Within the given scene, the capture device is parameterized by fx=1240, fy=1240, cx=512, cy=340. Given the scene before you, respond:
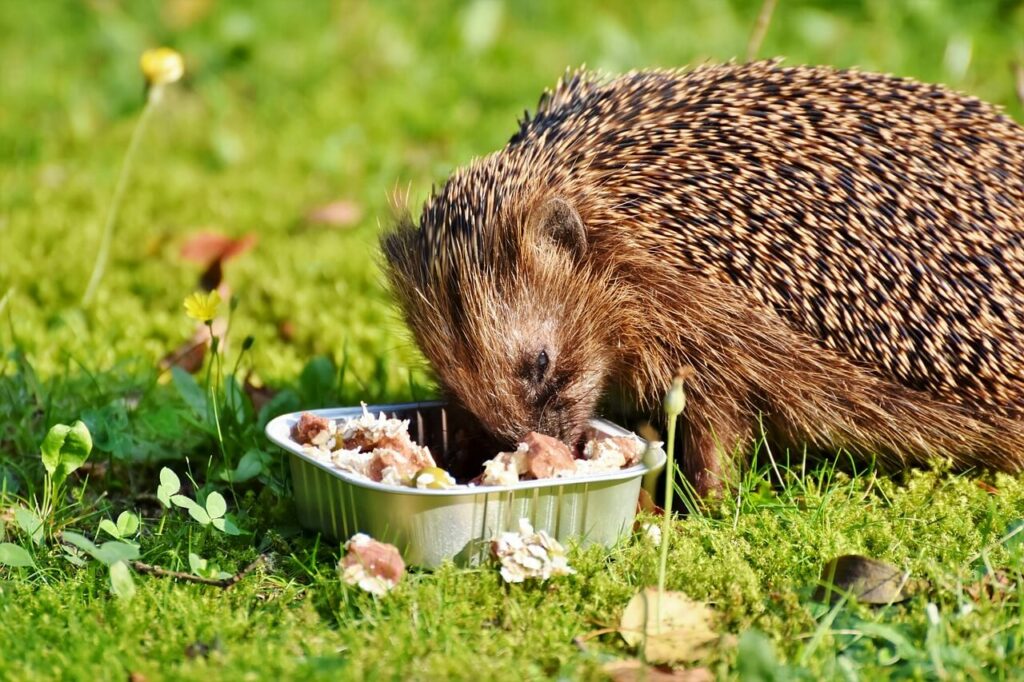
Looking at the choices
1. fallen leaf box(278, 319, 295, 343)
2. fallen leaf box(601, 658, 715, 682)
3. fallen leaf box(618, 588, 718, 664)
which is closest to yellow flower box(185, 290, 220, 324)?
fallen leaf box(278, 319, 295, 343)

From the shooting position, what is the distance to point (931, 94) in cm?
492

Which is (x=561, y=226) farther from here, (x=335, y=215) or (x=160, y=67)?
(x=335, y=215)

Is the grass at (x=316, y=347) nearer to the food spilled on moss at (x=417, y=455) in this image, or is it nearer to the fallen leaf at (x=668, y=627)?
the fallen leaf at (x=668, y=627)

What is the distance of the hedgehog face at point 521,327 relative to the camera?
4.42m

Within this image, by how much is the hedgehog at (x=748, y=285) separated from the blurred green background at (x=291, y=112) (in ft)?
5.20

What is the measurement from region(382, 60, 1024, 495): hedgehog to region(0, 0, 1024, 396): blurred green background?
5.20 ft

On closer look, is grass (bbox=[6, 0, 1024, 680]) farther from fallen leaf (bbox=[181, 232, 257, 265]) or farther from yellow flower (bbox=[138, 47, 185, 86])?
yellow flower (bbox=[138, 47, 185, 86])

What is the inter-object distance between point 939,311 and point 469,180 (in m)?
1.80

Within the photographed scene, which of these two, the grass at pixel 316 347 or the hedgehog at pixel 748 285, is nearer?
the grass at pixel 316 347

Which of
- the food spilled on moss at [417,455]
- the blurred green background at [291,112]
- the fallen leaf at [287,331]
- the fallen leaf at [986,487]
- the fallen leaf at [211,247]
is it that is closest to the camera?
the food spilled on moss at [417,455]

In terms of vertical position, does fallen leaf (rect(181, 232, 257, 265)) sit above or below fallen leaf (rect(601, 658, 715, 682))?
below

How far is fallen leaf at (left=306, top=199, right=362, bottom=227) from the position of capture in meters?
7.68

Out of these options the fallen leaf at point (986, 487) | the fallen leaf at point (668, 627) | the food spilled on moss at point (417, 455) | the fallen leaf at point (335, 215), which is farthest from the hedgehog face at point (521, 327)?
the fallen leaf at point (335, 215)

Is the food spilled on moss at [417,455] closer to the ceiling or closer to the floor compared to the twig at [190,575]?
closer to the ceiling
